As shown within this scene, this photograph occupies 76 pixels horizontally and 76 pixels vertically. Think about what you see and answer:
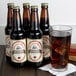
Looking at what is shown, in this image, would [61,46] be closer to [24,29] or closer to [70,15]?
[24,29]

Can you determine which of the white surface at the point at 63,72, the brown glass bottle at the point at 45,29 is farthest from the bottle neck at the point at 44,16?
the white surface at the point at 63,72

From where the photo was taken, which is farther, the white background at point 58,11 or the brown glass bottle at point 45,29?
the white background at point 58,11

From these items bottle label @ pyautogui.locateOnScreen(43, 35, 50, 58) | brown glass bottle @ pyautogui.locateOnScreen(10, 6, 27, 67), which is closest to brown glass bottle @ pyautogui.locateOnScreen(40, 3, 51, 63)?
bottle label @ pyautogui.locateOnScreen(43, 35, 50, 58)

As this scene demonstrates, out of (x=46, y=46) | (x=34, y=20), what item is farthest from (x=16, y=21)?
(x=46, y=46)

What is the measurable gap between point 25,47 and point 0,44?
467 mm

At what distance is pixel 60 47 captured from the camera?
835 millimetres

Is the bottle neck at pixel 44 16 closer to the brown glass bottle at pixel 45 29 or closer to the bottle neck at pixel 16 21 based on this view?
the brown glass bottle at pixel 45 29

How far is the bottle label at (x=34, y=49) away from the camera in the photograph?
2.77 ft

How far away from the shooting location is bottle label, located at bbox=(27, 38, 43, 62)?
0.84m

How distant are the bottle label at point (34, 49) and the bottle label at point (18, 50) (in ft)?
0.07

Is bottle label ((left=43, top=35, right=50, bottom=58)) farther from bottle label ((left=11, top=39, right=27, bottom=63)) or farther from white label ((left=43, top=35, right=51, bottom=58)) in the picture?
bottle label ((left=11, top=39, right=27, bottom=63))

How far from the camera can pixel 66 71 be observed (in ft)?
2.83

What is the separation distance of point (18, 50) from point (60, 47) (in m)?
0.18

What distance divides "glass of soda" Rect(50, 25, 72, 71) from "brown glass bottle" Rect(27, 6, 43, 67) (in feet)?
0.19
